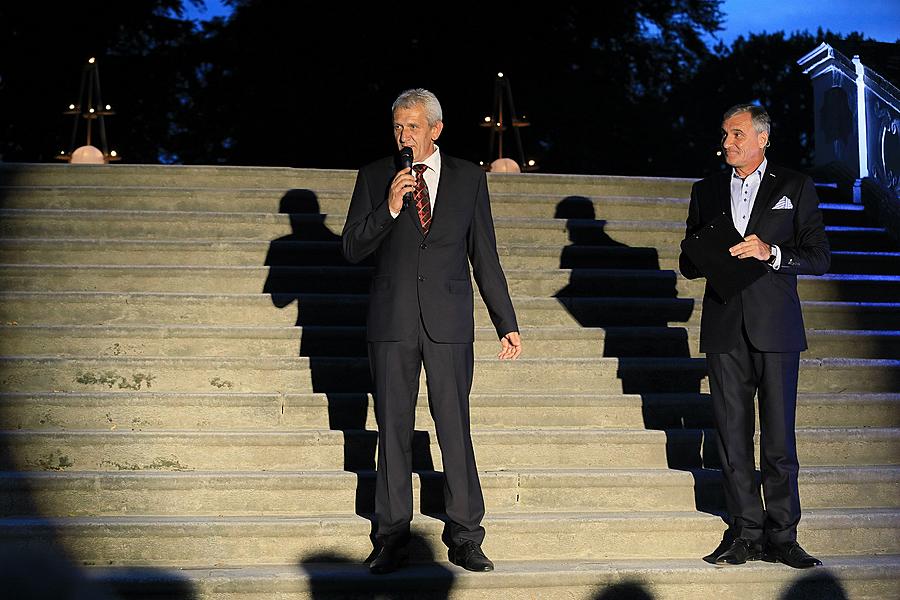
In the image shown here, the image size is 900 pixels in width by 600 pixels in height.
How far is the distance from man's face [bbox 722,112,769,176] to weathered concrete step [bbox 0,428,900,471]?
1516mm

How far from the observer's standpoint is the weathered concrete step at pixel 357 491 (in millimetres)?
4941

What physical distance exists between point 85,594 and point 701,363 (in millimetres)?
5411

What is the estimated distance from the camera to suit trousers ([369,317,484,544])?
4426mm

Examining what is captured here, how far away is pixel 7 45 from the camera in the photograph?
2098cm

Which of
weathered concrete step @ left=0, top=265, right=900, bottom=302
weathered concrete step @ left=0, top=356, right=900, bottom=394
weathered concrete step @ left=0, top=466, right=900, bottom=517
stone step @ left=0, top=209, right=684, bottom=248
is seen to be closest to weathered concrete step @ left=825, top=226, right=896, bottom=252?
weathered concrete step @ left=0, top=265, right=900, bottom=302

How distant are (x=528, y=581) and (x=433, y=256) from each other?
1.35 metres

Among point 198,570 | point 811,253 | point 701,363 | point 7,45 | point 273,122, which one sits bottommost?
point 198,570

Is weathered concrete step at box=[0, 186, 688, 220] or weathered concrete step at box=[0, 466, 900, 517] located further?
weathered concrete step at box=[0, 186, 688, 220]

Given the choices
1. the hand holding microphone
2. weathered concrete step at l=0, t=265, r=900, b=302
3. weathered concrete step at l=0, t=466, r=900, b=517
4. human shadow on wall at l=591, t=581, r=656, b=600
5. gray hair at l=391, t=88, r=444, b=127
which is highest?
gray hair at l=391, t=88, r=444, b=127

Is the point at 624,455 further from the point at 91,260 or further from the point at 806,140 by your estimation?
the point at 806,140

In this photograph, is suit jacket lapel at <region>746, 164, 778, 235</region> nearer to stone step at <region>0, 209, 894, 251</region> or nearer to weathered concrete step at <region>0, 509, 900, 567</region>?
weathered concrete step at <region>0, 509, 900, 567</region>

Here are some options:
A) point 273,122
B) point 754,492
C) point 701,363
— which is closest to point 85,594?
point 754,492

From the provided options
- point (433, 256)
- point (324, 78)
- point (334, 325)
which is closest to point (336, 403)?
point (334, 325)

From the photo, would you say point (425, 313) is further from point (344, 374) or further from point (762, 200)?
point (344, 374)
